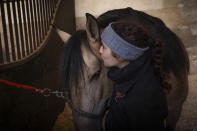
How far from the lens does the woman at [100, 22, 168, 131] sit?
4.48 feet

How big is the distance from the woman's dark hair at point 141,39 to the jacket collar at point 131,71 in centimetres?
4

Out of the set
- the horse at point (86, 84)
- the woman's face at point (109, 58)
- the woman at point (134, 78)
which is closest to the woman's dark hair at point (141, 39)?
the woman at point (134, 78)

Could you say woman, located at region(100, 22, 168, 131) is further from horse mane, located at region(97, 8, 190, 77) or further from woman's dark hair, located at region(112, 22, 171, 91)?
horse mane, located at region(97, 8, 190, 77)

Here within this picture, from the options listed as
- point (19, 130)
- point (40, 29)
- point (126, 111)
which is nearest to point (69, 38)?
point (126, 111)

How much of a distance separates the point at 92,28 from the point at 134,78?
39 centimetres

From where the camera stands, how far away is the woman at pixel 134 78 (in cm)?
136

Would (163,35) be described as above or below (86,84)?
above

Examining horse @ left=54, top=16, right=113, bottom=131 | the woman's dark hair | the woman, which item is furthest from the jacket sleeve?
horse @ left=54, top=16, right=113, bottom=131

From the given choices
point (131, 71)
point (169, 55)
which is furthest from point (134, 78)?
point (169, 55)

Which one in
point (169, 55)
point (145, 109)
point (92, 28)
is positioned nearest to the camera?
point (145, 109)

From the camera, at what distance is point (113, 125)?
1.51 meters

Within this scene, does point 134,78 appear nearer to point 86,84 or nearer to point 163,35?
point 86,84

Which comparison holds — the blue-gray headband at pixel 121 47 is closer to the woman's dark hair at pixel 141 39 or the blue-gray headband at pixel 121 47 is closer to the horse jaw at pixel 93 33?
the woman's dark hair at pixel 141 39

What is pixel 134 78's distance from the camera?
142cm
